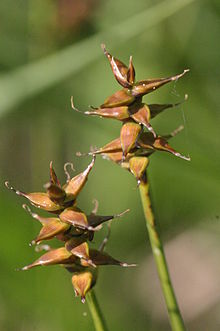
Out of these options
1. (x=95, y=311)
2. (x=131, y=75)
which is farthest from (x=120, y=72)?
(x=95, y=311)

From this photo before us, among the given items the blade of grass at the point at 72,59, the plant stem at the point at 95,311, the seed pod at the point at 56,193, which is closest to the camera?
the seed pod at the point at 56,193

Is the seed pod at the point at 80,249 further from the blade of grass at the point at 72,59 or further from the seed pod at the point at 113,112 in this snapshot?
the blade of grass at the point at 72,59

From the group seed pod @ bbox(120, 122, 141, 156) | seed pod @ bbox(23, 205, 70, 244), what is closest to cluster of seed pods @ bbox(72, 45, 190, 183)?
seed pod @ bbox(120, 122, 141, 156)

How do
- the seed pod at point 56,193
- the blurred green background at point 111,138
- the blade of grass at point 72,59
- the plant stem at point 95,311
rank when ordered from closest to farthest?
the seed pod at point 56,193 → the plant stem at point 95,311 → the blurred green background at point 111,138 → the blade of grass at point 72,59

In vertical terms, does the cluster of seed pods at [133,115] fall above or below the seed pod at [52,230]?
above

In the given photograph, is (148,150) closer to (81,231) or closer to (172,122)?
(81,231)

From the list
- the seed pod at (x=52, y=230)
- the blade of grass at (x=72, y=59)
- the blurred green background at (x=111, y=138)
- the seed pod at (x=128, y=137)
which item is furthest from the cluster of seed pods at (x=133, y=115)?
the blade of grass at (x=72, y=59)
